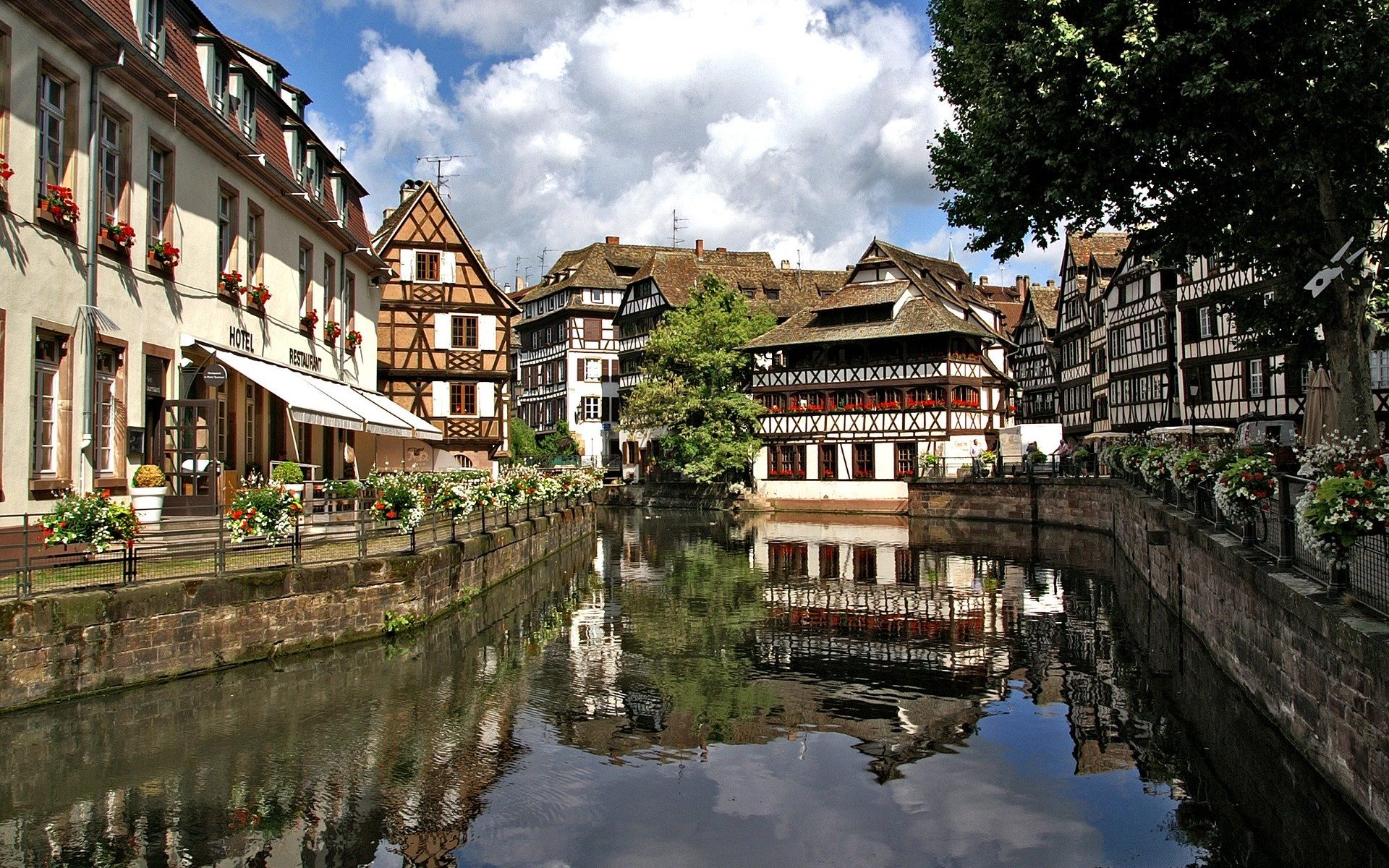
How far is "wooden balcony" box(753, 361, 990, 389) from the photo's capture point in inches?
2080

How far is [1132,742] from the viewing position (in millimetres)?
11820

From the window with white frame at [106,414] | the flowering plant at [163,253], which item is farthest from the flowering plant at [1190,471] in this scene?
the flowering plant at [163,253]

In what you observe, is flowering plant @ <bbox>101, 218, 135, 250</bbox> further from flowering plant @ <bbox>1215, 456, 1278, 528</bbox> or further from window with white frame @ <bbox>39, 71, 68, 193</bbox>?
flowering plant @ <bbox>1215, 456, 1278, 528</bbox>

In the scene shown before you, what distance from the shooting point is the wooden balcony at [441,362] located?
41.3 meters

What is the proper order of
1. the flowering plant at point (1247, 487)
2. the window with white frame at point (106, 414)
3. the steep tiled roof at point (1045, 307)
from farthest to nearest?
the steep tiled roof at point (1045, 307)
the window with white frame at point (106, 414)
the flowering plant at point (1247, 487)

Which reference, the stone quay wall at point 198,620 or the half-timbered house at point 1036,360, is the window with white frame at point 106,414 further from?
the half-timbered house at point 1036,360

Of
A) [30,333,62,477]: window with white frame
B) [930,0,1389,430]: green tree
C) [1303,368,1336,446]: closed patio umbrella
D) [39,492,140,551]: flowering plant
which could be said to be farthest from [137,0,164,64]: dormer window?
[1303,368,1336,446]: closed patio umbrella

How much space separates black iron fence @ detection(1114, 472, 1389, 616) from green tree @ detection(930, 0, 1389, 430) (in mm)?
2687

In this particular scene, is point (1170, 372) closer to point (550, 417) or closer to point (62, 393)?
point (62, 393)

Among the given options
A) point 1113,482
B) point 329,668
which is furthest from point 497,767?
point 1113,482

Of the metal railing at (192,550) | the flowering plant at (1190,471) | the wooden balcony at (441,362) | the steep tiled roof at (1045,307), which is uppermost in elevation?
the steep tiled roof at (1045,307)

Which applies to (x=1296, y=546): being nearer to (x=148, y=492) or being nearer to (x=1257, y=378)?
(x=148, y=492)

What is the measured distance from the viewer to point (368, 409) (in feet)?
81.1

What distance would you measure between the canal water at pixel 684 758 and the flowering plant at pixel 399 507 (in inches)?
70.1
